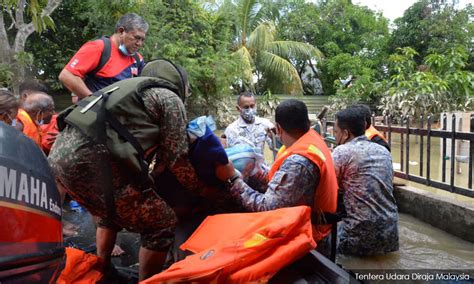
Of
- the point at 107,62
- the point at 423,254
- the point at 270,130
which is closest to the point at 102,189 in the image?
the point at 107,62

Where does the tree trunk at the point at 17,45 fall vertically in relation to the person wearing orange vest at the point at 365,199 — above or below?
above

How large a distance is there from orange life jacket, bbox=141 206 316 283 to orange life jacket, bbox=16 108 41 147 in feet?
7.76

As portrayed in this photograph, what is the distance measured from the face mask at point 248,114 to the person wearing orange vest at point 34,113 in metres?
2.10

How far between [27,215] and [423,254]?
3.23 metres

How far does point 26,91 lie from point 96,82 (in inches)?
63.8

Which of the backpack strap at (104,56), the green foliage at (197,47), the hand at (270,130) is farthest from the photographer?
the green foliage at (197,47)

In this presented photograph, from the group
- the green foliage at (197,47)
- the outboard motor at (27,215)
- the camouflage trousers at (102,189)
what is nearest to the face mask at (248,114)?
the camouflage trousers at (102,189)

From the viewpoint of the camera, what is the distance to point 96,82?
10.1 ft

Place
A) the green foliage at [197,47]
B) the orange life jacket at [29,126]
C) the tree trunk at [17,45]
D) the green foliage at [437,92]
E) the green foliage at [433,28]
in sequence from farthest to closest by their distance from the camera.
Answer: the green foliage at [433,28] → the green foliage at [197,47] → the green foliage at [437,92] → the tree trunk at [17,45] → the orange life jacket at [29,126]

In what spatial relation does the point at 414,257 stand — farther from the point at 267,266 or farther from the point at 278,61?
the point at 278,61

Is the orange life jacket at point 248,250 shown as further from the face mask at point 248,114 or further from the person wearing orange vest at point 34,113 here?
the face mask at point 248,114

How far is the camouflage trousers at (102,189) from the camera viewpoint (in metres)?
1.95

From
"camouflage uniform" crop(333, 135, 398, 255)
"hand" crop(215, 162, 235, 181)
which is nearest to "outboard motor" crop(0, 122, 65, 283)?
"hand" crop(215, 162, 235, 181)

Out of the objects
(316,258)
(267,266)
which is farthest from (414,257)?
(267,266)
